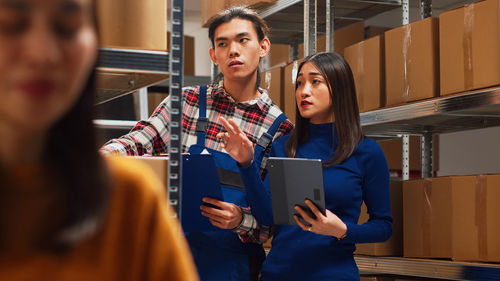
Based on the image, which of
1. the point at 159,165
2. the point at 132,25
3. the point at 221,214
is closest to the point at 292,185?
the point at 221,214

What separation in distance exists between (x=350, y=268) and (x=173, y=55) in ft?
2.82

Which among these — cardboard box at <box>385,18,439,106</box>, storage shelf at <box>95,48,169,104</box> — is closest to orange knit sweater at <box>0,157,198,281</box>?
storage shelf at <box>95,48,169,104</box>

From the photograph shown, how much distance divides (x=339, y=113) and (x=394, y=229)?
108cm

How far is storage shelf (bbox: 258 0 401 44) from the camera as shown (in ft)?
11.5

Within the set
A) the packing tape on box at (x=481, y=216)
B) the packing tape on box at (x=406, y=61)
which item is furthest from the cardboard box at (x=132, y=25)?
the packing tape on box at (x=406, y=61)

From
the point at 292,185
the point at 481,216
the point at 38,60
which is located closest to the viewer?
the point at 38,60

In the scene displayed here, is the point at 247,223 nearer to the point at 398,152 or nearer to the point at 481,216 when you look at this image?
the point at 481,216

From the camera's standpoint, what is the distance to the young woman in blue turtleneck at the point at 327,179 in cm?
188

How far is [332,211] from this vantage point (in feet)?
6.56

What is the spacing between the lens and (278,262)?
193cm

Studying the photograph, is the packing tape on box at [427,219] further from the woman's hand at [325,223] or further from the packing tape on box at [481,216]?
the woman's hand at [325,223]

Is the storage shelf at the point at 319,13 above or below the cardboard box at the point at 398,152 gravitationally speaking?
above

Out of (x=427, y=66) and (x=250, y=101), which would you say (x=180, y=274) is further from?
(x=427, y=66)

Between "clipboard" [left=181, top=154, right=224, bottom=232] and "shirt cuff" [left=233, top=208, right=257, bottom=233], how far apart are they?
7 centimetres
